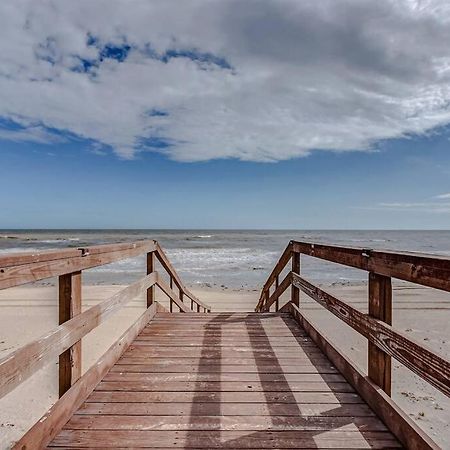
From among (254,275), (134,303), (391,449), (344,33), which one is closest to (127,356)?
(391,449)

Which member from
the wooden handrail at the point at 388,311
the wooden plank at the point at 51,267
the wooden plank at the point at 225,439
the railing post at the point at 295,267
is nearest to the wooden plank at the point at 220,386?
the wooden handrail at the point at 388,311

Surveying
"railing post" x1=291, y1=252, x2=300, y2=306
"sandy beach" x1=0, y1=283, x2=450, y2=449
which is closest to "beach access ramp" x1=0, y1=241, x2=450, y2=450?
"sandy beach" x1=0, y1=283, x2=450, y2=449

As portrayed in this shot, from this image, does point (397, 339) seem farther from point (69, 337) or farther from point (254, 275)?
point (254, 275)

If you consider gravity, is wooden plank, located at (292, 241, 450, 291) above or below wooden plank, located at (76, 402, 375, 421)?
above

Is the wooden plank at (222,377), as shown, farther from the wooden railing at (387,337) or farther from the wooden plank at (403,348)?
the wooden plank at (403,348)

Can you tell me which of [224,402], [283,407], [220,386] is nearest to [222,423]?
[224,402]

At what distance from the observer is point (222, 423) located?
7.54 ft

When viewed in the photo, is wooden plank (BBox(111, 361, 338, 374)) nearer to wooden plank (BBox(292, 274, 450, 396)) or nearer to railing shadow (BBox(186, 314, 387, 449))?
railing shadow (BBox(186, 314, 387, 449))

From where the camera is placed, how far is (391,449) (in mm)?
2006

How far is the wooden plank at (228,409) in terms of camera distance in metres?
2.42

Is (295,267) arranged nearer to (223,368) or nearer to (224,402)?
(223,368)

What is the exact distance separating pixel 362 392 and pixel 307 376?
51cm

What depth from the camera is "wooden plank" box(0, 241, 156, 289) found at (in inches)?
62.3

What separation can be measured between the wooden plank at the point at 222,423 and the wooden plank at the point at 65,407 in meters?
0.09
